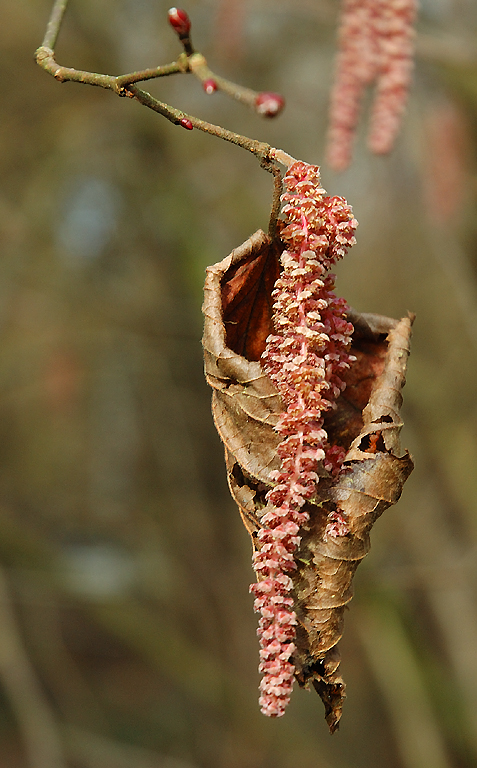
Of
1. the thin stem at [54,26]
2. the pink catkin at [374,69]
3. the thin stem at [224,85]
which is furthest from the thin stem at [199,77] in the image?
the pink catkin at [374,69]

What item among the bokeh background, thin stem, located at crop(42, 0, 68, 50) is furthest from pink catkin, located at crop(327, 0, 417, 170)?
the bokeh background

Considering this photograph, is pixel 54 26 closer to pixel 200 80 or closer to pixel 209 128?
pixel 200 80

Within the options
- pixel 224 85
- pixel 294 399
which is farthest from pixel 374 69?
pixel 294 399

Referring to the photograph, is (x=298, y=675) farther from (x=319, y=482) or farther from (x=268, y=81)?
(x=268, y=81)

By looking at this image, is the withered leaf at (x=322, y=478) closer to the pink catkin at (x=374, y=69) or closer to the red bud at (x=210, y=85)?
the red bud at (x=210, y=85)

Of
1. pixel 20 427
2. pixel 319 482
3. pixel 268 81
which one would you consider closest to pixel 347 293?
pixel 268 81
